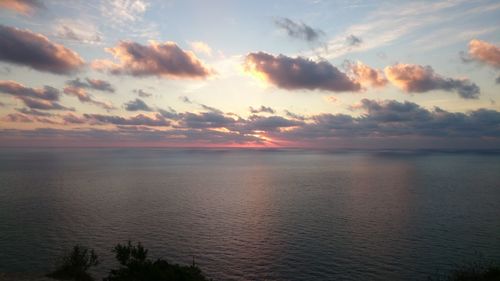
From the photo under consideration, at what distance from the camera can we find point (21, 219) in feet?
278

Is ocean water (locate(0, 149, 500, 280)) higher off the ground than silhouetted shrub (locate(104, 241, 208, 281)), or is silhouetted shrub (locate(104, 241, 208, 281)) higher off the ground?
silhouetted shrub (locate(104, 241, 208, 281))

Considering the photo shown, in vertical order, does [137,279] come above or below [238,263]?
above

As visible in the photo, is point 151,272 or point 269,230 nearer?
point 151,272

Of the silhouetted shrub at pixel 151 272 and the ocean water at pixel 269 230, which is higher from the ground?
the silhouetted shrub at pixel 151 272

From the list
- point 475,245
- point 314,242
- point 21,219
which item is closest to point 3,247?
point 21,219

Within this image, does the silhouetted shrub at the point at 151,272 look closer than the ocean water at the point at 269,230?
Yes

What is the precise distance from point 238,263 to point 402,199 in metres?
78.3

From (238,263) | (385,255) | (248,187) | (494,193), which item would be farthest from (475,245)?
(248,187)

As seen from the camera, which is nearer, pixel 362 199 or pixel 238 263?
pixel 238 263

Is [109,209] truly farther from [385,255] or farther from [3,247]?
[385,255]

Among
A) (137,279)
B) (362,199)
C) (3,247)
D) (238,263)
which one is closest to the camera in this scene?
(137,279)

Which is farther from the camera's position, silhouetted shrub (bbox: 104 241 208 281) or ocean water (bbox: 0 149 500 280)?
ocean water (bbox: 0 149 500 280)

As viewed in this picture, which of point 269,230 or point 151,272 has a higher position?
point 151,272

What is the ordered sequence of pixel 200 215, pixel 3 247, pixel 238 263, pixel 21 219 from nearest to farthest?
pixel 238 263 → pixel 3 247 → pixel 21 219 → pixel 200 215
